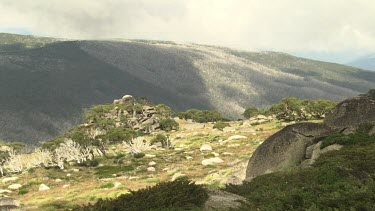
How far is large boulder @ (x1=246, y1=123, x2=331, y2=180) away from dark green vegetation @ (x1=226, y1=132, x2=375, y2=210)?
241 cm

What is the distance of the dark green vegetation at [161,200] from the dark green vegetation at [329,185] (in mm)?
1811

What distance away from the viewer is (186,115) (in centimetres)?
19362

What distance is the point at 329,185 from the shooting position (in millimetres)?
11719

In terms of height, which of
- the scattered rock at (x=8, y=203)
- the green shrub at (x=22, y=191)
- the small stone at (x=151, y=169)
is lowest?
the green shrub at (x=22, y=191)

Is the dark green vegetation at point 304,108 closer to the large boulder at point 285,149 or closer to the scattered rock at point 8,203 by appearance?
the large boulder at point 285,149

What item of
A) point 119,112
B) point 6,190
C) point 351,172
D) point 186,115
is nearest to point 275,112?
point 186,115

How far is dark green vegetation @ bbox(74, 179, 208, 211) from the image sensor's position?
34.0 feet

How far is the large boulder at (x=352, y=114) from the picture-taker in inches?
938

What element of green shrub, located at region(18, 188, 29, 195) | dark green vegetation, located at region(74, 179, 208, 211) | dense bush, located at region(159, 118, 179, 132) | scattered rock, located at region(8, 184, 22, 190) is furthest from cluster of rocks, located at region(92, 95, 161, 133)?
dark green vegetation, located at region(74, 179, 208, 211)

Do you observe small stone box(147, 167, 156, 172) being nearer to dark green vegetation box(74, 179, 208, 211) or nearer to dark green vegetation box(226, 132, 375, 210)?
dark green vegetation box(226, 132, 375, 210)

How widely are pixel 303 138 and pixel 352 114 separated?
4866 mm

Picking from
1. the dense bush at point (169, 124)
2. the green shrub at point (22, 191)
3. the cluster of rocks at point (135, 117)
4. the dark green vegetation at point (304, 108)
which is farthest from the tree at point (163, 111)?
the green shrub at point (22, 191)

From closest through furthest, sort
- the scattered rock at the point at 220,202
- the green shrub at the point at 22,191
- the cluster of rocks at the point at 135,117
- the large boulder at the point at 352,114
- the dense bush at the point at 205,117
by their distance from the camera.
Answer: the scattered rock at the point at 220,202
the large boulder at the point at 352,114
the green shrub at the point at 22,191
the cluster of rocks at the point at 135,117
the dense bush at the point at 205,117

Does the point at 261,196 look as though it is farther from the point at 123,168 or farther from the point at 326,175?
the point at 123,168
